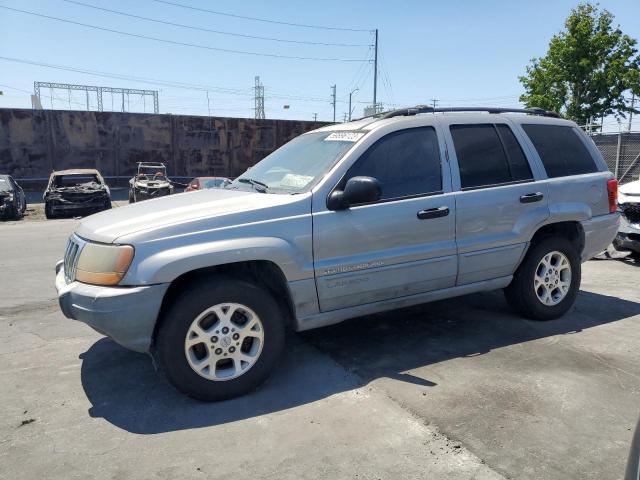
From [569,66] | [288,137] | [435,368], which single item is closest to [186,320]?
[435,368]

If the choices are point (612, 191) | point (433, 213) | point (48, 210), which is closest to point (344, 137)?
point (433, 213)

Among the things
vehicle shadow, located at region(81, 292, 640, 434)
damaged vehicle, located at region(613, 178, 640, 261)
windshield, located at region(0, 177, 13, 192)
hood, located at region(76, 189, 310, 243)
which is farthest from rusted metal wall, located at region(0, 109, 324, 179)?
hood, located at region(76, 189, 310, 243)

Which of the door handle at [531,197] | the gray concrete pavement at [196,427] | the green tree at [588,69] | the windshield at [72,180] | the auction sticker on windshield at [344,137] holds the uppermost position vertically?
the green tree at [588,69]

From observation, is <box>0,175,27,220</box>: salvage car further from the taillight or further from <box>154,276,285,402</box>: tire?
the taillight

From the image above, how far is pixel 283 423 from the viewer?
10.6 ft

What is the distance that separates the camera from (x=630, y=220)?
742 cm

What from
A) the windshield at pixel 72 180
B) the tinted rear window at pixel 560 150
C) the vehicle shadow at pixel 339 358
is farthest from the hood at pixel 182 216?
the windshield at pixel 72 180

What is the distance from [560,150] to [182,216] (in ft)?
12.0

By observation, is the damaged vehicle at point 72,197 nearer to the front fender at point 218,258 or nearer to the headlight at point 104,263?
the headlight at point 104,263

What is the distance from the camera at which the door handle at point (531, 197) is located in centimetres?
462

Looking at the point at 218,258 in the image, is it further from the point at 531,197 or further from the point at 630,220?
the point at 630,220

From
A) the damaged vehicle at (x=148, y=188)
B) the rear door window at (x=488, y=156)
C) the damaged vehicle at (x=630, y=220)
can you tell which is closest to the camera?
the rear door window at (x=488, y=156)

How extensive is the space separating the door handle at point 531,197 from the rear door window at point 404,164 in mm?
889

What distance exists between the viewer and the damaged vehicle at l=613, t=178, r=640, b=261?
7320 mm
